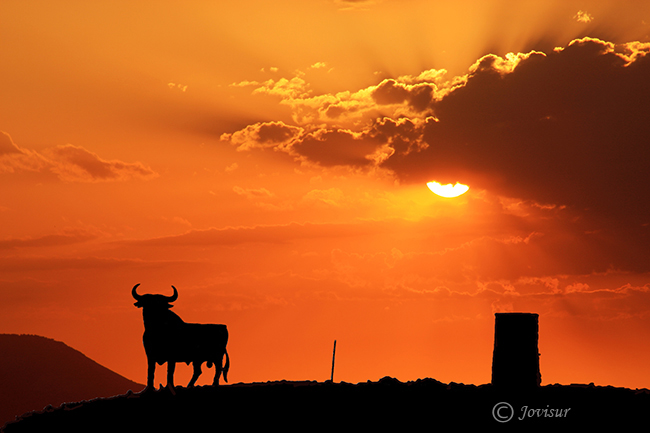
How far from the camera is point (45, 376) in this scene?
127 meters

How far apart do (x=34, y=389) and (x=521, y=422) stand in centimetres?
11657

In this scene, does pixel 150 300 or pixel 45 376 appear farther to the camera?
pixel 45 376

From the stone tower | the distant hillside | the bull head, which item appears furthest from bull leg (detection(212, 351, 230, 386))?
the distant hillside

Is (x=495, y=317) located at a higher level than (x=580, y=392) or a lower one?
higher

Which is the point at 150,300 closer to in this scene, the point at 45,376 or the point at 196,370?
the point at 196,370

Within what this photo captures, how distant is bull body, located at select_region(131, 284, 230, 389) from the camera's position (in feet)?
66.4

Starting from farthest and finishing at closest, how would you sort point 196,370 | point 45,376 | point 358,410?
1. point 45,376
2. point 196,370
3. point 358,410

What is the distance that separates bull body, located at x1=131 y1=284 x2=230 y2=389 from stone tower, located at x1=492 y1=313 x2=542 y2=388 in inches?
303

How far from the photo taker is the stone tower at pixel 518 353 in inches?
776

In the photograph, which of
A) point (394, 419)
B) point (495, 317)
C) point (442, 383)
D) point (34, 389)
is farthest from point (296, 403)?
point (34, 389)

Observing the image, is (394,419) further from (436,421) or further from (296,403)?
(296,403)

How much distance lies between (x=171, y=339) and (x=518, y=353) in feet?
29.1

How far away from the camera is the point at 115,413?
18.2m

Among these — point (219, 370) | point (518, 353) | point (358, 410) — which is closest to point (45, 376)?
point (219, 370)
